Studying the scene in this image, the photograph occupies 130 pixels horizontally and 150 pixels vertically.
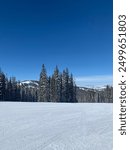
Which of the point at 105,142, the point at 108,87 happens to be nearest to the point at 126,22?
the point at 105,142

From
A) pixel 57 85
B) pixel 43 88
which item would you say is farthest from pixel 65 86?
pixel 43 88

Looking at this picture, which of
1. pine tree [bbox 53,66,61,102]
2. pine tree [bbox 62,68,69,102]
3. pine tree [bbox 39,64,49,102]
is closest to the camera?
pine tree [bbox 39,64,49,102]

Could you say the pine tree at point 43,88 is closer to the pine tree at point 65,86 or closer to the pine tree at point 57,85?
the pine tree at point 57,85

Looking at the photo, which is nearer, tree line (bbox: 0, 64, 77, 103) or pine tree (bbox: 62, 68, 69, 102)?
tree line (bbox: 0, 64, 77, 103)

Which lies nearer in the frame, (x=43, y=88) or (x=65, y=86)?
(x=43, y=88)

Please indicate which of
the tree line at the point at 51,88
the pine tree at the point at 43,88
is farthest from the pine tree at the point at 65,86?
the pine tree at the point at 43,88

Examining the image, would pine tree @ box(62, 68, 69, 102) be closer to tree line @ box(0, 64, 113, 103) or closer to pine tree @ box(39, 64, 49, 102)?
tree line @ box(0, 64, 113, 103)

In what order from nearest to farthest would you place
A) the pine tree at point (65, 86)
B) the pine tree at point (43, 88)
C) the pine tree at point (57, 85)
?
the pine tree at point (43, 88)
the pine tree at point (57, 85)
the pine tree at point (65, 86)

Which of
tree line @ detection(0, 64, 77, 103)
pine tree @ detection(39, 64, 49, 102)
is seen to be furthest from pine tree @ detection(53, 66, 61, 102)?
pine tree @ detection(39, 64, 49, 102)

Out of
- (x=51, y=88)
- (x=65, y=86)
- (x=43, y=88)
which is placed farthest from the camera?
(x=65, y=86)

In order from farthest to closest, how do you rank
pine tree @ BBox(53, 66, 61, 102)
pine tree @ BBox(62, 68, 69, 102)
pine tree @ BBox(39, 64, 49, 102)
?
pine tree @ BBox(62, 68, 69, 102)
pine tree @ BBox(53, 66, 61, 102)
pine tree @ BBox(39, 64, 49, 102)

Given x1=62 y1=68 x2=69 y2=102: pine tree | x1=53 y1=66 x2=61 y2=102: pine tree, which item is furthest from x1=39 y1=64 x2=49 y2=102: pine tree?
x1=62 y1=68 x2=69 y2=102: pine tree

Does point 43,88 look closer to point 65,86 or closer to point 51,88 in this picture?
point 51,88

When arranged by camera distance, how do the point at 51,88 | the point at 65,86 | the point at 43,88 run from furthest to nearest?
the point at 65,86
the point at 51,88
the point at 43,88
